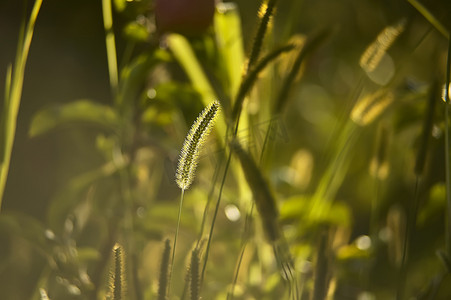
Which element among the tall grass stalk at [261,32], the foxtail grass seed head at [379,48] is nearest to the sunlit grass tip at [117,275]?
the tall grass stalk at [261,32]

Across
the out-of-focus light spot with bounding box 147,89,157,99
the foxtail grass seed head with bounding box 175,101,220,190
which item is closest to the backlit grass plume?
the foxtail grass seed head with bounding box 175,101,220,190

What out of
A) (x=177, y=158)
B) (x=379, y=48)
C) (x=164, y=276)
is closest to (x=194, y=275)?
(x=164, y=276)

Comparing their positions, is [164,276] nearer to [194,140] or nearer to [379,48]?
[194,140]

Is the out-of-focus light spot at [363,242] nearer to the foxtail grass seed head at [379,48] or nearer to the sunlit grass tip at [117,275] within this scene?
the foxtail grass seed head at [379,48]

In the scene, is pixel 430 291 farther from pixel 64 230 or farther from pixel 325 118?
pixel 325 118

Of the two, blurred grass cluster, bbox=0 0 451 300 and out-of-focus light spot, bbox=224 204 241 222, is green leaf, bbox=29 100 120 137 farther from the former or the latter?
out-of-focus light spot, bbox=224 204 241 222

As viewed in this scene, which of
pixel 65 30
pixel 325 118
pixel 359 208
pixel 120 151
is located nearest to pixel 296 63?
pixel 120 151
